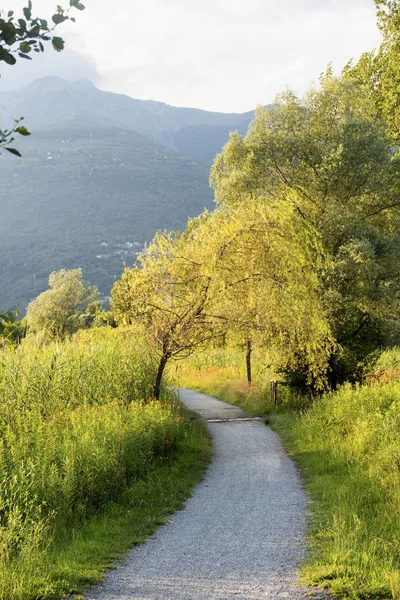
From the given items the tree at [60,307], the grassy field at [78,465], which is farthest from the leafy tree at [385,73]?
the tree at [60,307]

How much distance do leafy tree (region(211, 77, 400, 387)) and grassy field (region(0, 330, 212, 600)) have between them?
7.72 metres

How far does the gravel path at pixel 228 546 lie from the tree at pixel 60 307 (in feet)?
121

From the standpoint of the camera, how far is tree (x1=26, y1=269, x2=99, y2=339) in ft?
155

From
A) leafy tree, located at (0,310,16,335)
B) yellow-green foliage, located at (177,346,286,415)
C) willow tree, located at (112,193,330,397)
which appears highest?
willow tree, located at (112,193,330,397)

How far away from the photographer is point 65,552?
688cm

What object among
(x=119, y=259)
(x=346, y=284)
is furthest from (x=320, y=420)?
(x=119, y=259)

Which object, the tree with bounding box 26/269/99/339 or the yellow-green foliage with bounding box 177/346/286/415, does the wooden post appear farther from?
the tree with bounding box 26/269/99/339

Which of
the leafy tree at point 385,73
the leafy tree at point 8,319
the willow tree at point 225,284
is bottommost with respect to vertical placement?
the leafy tree at point 8,319

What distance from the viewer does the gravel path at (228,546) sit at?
19.4 ft

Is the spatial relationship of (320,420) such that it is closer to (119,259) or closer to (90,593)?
(90,593)

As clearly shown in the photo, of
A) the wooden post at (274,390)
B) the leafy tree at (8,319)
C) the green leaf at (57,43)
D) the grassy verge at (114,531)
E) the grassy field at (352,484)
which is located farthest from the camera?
the wooden post at (274,390)

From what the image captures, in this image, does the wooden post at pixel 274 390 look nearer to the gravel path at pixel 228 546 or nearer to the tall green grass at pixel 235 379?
the tall green grass at pixel 235 379

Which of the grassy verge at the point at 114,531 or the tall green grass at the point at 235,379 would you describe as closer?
the grassy verge at the point at 114,531

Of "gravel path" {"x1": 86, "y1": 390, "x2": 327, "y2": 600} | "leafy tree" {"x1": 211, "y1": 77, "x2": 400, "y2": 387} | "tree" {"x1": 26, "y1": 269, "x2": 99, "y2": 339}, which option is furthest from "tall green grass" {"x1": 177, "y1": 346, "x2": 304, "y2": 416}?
"tree" {"x1": 26, "y1": 269, "x2": 99, "y2": 339}
